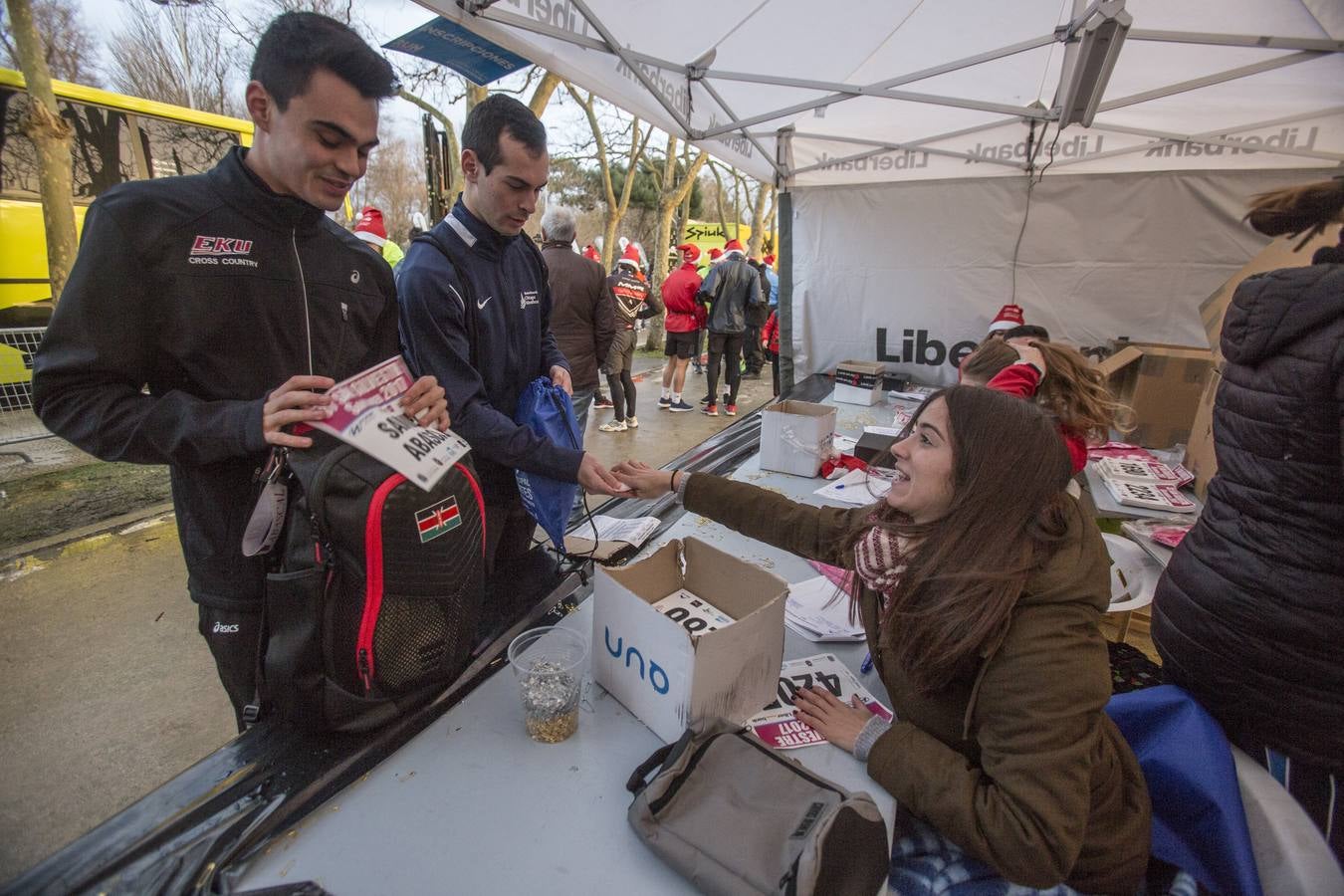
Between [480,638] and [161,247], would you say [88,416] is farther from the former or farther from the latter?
[480,638]

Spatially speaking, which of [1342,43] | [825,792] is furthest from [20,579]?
→ [1342,43]

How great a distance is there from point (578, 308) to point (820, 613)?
3.77 m

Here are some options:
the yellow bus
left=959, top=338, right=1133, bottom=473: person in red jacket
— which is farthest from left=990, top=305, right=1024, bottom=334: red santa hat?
the yellow bus

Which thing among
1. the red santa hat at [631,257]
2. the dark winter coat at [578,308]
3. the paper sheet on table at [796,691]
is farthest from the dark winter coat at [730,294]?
the paper sheet on table at [796,691]

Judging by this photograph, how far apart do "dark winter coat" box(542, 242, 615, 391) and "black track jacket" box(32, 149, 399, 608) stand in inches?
135

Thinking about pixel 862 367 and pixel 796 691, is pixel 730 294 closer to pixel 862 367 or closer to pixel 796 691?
pixel 862 367

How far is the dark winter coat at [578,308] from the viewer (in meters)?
4.78

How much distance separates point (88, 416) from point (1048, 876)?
1.70 meters

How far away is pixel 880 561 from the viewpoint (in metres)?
1.15

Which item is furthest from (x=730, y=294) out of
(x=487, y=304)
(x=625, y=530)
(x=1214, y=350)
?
(x=487, y=304)

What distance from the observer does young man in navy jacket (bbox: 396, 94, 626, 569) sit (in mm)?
1577

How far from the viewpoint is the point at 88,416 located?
1047mm

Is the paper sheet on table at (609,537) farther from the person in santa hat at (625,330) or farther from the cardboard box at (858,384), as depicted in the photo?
the person in santa hat at (625,330)

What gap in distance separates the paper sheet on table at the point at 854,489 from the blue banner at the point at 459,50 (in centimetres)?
196
